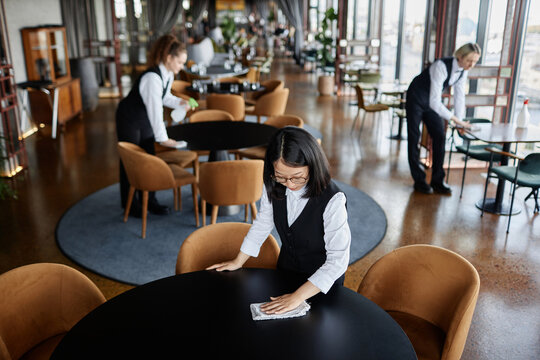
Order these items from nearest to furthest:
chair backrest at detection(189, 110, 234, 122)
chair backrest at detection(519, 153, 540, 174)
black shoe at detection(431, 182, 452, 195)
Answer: chair backrest at detection(519, 153, 540, 174), black shoe at detection(431, 182, 452, 195), chair backrest at detection(189, 110, 234, 122)

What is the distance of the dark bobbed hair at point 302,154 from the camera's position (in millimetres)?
1861

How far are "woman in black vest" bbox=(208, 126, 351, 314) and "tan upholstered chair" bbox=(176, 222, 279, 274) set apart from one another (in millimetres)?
282

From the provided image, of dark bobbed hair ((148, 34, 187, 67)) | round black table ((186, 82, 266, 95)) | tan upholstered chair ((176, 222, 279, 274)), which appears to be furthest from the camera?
round black table ((186, 82, 266, 95))

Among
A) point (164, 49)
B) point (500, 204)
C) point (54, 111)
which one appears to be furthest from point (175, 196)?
point (54, 111)

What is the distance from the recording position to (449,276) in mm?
2193

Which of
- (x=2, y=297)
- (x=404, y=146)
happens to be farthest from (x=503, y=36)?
(x=2, y=297)

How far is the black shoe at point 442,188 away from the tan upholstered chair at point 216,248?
3.33 metres

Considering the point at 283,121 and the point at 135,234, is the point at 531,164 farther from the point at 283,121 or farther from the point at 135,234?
the point at 135,234

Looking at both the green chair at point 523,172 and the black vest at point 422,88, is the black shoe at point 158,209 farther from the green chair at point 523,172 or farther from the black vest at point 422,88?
the green chair at point 523,172

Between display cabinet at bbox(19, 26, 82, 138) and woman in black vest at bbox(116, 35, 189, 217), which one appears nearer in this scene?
woman in black vest at bbox(116, 35, 189, 217)

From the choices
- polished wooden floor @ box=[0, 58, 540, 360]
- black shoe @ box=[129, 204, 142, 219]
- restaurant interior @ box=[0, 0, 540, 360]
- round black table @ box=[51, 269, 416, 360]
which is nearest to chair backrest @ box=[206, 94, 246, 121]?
restaurant interior @ box=[0, 0, 540, 360]

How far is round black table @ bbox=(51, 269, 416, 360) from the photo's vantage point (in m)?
1.64

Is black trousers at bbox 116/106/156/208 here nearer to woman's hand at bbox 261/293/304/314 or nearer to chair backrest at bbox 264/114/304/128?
chair backrest at bbox 264/114/304/128

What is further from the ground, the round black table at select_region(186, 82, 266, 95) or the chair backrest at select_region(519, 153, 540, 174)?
the round black table at select_region(186, 82, 266, 95)
